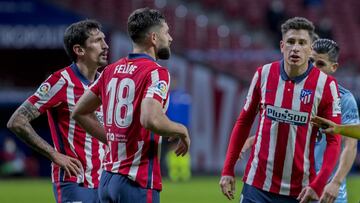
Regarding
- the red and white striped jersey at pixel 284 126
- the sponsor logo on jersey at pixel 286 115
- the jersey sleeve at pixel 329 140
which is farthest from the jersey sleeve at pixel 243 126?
the jersey sleeve at pixel 329 140

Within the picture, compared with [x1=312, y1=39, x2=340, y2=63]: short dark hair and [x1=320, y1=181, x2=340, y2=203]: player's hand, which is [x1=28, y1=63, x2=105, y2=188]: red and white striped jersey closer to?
[x1=320, y1=181, x2=340, y2=203]: player's hand

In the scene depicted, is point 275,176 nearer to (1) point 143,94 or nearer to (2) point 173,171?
(1) point 143,94

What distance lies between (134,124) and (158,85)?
301 mm

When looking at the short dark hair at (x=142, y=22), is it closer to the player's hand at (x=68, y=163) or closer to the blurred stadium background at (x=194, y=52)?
the player's hand at (x=68, y=163)

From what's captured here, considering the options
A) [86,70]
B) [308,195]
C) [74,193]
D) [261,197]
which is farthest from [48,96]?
[308,195]

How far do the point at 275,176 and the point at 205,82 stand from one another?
646 inches

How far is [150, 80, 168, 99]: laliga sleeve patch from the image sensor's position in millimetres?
5367

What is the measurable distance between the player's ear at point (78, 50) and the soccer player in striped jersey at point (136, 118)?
4.04 feet

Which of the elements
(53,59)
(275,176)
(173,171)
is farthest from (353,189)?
(275,176)

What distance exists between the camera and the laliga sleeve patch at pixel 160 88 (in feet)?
17.6

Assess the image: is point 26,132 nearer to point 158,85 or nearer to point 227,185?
point 158,85

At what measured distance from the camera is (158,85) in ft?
17.7

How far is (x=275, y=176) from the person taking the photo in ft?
20.3

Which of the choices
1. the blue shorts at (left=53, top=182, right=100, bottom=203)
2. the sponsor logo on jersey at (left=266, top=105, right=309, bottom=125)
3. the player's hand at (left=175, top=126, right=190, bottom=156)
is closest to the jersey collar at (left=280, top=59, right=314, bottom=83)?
the sponsor logo on jersey at (left=266, top=105, right=309, bottom=125)
